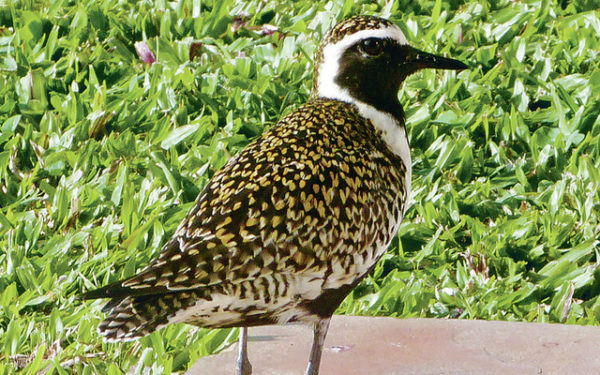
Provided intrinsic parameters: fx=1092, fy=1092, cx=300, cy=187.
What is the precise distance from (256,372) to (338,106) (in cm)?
107

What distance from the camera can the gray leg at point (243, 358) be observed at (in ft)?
13.5

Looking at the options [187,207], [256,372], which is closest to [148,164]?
[187,207]

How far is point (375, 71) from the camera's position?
4.28 meters

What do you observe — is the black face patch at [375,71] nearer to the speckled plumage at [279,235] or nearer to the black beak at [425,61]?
the black beak at [425,61]

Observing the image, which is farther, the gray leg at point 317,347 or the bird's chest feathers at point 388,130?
the bird's chest feathers at point 388,130

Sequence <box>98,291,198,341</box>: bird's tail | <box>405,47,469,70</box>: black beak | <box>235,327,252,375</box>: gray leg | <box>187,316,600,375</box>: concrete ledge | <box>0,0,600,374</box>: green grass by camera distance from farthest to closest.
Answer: <box>0,0,600,374</box>: green grass, <box>405,47,469,70</box>: black beak, <box>187,316,600,375</box>: concrete ledge, <box>235,327,252,375</box>: gray leg, <box>98,291,198,341</box>: bird's tail

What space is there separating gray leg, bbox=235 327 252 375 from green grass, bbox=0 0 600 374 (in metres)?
0.33

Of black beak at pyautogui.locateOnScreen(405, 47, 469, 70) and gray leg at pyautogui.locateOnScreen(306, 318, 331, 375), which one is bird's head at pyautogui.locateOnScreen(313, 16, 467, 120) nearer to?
black beak at pyautogui.locateOnScreen(405, 47, 469, 70)

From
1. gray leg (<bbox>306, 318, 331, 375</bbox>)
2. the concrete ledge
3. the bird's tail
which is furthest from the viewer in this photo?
the concrete ledge

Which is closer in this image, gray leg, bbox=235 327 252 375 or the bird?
the bird

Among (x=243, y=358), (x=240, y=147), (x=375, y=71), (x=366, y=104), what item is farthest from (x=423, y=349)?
(x=240, y=147)

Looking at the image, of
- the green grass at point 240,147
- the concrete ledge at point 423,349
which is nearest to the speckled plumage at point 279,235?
the concrete ledge at point 423,349

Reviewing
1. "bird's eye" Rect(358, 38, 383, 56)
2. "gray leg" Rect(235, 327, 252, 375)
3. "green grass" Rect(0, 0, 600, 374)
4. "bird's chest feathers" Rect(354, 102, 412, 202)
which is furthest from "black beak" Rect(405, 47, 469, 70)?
"gray leg" Rect(235, 327, 252, 375)

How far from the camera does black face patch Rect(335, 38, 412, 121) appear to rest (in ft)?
13.9
